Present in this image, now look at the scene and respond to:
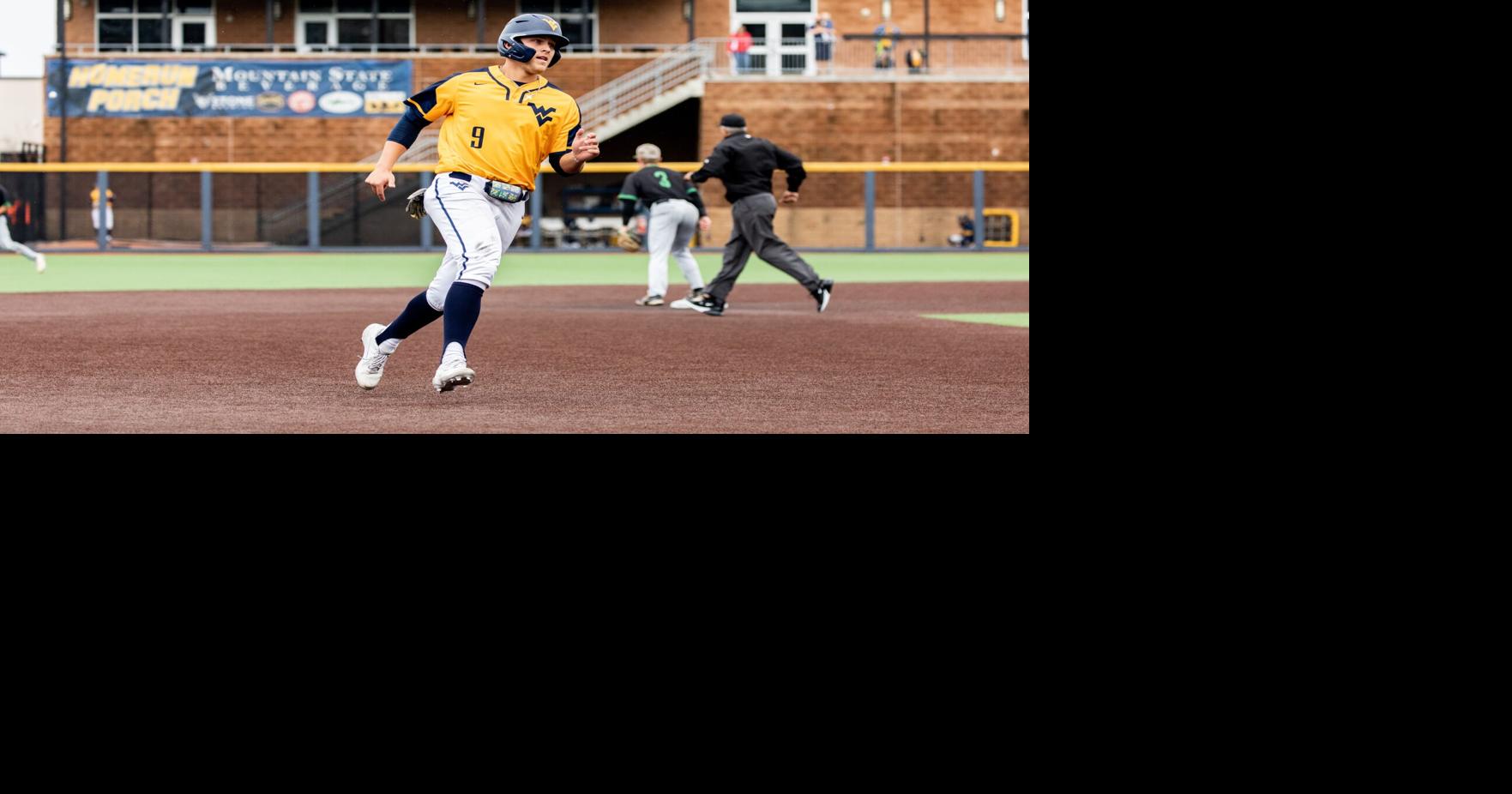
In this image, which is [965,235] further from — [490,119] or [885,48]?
[490,119]

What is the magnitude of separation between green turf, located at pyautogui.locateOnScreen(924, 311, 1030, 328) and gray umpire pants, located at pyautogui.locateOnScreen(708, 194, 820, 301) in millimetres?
1266

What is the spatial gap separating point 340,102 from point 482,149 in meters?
34.1

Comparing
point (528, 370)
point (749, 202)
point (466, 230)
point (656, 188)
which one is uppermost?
point (656, 188)

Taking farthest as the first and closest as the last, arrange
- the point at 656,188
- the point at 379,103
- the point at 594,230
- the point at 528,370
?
the point at 379,103
the point at 594,230
the point at 656,188
the point at 528,370

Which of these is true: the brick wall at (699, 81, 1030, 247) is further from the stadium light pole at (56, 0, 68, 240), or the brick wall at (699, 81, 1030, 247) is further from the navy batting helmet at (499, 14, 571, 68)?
the navy batting helmet at (499, 14, 571, 68)

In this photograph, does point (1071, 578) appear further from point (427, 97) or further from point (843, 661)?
point (427, 97)

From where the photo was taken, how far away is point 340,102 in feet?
134

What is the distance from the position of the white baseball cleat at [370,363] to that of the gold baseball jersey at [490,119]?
890 millimetres

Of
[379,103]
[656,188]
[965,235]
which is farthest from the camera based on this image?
[379,103]

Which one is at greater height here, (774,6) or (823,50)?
(774,6)

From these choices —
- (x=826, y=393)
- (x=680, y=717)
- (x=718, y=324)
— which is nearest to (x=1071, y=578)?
(x=680, y=717)

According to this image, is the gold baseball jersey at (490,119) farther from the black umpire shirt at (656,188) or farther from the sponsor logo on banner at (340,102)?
the sponsor logo on banner at (340,102)

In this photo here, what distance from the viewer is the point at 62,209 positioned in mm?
32438

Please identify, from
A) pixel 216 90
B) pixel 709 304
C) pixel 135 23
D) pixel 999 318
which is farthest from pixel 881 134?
pixel 709 304
